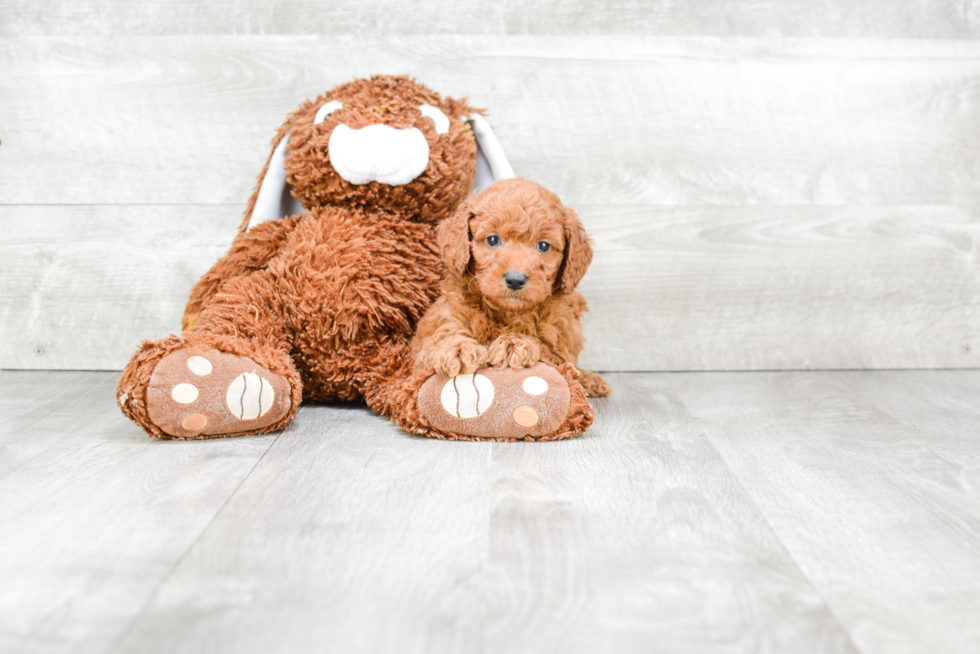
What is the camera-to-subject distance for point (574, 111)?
1382mm

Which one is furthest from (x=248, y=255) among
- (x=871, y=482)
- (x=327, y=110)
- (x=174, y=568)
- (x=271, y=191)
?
(x=871, y=482)

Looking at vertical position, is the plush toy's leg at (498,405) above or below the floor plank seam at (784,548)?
above

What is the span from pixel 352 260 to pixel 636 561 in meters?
0.60

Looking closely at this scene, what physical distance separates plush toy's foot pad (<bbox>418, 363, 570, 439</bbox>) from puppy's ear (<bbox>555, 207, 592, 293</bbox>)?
125 mm

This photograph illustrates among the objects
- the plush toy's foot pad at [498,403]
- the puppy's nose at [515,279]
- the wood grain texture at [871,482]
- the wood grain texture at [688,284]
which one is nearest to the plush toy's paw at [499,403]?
the plush toy's foot pad at [498,403]

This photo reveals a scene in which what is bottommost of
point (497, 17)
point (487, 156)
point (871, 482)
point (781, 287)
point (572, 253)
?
point (871, 482)

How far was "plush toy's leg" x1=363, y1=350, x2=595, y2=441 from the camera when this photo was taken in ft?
3.14

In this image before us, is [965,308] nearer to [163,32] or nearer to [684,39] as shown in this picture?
[684,39]

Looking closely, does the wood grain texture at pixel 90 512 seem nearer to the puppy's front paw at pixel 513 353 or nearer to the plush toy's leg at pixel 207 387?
the plush toy's leg at pixel 207 387

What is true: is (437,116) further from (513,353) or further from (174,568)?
(174,568)

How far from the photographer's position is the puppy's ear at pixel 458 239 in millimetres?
988

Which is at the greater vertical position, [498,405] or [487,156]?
[487,156]

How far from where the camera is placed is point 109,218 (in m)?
1.37

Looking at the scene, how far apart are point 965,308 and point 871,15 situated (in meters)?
0.56
